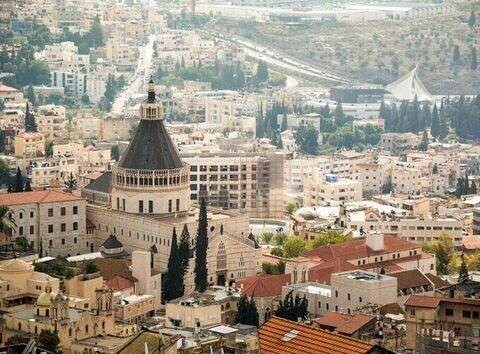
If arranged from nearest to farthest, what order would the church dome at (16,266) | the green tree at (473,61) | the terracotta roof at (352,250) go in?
the church dome at (16,266) → the terracotta roof at (352,250) → the green tree at (473,61)

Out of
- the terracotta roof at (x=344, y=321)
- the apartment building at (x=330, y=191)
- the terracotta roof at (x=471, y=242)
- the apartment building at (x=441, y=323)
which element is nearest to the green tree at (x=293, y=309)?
the terracotta roof at (x=344, y=321)

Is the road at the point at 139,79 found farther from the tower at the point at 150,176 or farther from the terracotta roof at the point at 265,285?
the terracotta roof at the point at 265,285

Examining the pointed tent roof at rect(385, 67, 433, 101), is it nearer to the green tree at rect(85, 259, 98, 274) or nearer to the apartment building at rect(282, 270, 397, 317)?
the green tree at rect(85, 259, 98, 274)

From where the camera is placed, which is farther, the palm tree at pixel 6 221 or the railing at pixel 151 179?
the railing at pixel 151 179

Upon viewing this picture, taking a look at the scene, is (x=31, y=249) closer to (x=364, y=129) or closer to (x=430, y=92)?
(x=364, y=129)

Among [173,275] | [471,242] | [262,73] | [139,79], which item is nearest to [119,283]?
[173,275]

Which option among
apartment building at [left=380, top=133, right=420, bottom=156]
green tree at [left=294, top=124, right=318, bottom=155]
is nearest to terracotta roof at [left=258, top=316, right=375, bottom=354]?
green tree at [left=294, top=124, right=318, bottom=155]

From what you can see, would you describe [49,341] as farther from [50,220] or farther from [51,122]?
[51,122]
